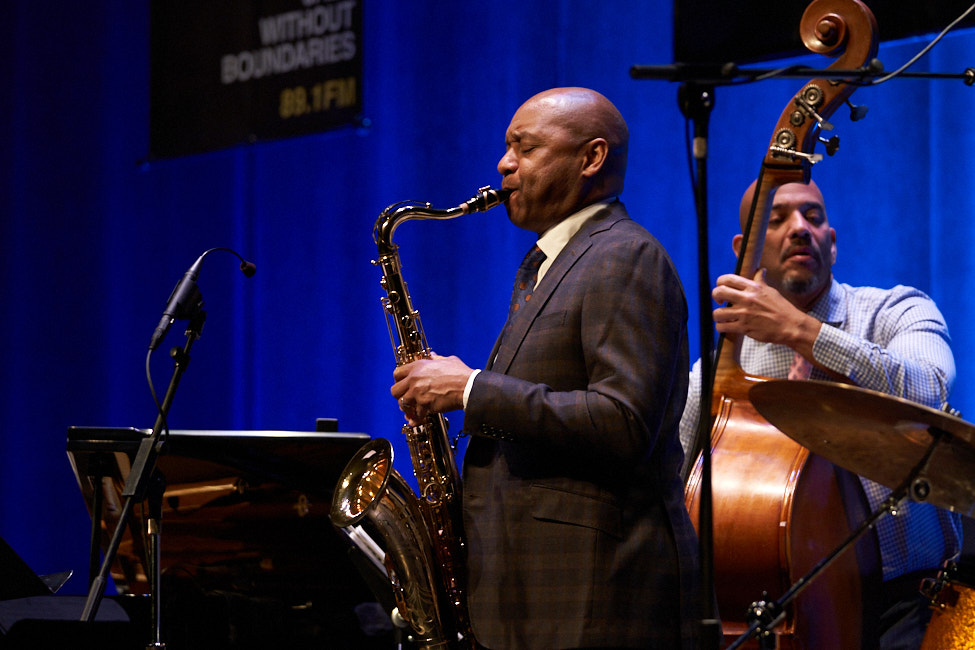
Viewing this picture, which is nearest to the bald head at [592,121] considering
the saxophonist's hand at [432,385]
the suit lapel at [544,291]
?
the suit lapel at [544,291]

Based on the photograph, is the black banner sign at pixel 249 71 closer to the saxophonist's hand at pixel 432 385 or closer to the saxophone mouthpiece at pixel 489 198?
the saxophone mouthpiece at pixel 489 198

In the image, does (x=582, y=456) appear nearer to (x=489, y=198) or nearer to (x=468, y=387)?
(x=468, y=387)

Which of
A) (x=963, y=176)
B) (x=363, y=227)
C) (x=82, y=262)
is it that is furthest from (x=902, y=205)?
(x=82, y=262)

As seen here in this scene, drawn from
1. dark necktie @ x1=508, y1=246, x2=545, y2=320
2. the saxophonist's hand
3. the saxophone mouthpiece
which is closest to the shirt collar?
dark necktie @ x1=508, y1=246, x2=545, y2=320

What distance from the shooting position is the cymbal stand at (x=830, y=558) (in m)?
1.59

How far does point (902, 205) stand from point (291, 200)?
2.49 metres

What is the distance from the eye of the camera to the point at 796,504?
2.33m

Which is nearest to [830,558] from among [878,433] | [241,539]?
[878,433]

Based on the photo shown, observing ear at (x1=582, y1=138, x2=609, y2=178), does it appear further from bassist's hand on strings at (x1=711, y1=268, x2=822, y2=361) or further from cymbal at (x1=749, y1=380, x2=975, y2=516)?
cymbal at (x1=749, y1=380, x2=975, y2=516)

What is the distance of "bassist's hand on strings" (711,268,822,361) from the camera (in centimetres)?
246

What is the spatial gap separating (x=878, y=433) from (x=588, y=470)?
46 cm

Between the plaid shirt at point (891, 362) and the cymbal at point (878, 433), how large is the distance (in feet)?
2.41

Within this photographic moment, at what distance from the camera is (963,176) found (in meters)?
3.24

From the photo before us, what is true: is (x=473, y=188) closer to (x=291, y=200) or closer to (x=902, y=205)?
(x=291, y=200)
